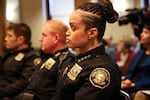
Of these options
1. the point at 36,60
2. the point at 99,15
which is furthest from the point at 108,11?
the point at 36,60

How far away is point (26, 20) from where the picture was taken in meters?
4.14

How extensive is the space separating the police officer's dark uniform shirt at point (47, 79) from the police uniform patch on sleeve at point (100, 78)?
652 mm

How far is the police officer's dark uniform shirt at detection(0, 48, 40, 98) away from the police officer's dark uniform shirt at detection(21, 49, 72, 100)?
1.24 ft

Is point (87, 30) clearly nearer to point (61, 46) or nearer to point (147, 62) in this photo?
point (61, 46)

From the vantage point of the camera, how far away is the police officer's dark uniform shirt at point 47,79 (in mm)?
2133

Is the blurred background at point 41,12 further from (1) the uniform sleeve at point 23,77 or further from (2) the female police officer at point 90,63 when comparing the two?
(2) the female police officer at point 90,63

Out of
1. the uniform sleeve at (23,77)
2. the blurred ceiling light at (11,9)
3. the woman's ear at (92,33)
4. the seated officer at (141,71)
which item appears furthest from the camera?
the blurred ceiling light at (11,9)

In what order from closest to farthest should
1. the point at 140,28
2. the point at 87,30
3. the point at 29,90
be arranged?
the point at 87,30, the point at 29,90, the point at 140,28

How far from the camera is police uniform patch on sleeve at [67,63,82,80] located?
1.53m

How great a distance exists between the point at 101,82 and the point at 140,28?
2.09 m

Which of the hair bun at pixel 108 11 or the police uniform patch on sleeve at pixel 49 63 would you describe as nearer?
the hair bun at pixel 108 11

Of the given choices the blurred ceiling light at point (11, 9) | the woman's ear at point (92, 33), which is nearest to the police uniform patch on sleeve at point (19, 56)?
the blurred ceiling light at point (11, 9)

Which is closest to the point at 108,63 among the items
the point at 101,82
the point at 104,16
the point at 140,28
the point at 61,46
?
the point at 101,82

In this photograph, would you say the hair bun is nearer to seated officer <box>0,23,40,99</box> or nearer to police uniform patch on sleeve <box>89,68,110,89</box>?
police uniform patch on sleeve <box>89,68,110,89</box>
